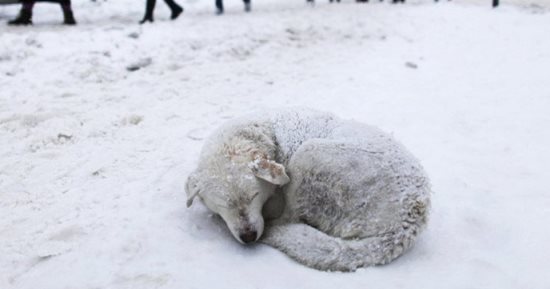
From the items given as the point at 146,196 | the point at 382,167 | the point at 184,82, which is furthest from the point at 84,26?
the point at 382,167

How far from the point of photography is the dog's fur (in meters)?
2.88

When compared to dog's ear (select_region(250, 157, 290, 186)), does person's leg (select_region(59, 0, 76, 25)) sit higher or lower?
higher

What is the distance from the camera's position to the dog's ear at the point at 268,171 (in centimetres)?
312

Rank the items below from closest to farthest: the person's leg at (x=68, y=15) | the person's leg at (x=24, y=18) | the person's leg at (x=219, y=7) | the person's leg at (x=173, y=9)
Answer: the person's leg at (x=24, y=18) → the person's leg at (x=68, y=15) → the person's leg at (x=173, y=9) → the person's leg at (x=219, y=7)

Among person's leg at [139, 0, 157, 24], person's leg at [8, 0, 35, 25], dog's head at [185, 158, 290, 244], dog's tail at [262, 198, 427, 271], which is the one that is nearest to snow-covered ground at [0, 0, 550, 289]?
dog's tail at [262, 198, 427, 271]

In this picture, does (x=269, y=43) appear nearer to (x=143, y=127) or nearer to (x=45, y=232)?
(x=143, y=127)

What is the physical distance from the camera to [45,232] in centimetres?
321

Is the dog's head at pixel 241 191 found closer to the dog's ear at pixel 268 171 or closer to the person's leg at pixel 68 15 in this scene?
the dog's ear at pixel 268 171

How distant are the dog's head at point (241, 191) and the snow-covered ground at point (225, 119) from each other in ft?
0.59

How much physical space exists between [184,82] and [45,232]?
3.52 meters

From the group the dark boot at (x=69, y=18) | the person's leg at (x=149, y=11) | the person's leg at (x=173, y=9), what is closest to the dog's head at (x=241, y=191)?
the person's leg at (x=149, y=11)

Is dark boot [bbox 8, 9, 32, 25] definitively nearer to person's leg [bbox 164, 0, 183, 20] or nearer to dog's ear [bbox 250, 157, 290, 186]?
person's leg [bbox 164, 0, 183, 20]

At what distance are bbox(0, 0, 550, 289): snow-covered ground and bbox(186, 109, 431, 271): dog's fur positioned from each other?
0.48ft

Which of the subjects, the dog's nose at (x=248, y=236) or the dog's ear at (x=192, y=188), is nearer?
the dog's nose at (x=248, y=236)
